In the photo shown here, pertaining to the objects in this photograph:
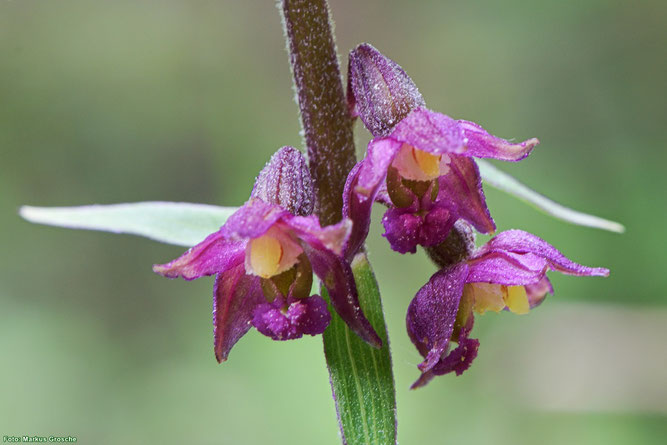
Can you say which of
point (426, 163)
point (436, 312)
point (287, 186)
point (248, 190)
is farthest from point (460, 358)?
point (248, 190)

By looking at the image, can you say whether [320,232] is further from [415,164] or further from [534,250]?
[534,250]

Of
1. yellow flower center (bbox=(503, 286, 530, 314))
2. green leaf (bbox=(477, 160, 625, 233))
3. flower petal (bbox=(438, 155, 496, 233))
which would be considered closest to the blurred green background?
green leaf (bbox=(477, 160, 625, 233))

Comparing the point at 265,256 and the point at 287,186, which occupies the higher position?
the point at 287,186

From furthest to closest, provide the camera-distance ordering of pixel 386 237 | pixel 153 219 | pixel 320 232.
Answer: pixel 153 219
pixel 386 237
pixel 320 232

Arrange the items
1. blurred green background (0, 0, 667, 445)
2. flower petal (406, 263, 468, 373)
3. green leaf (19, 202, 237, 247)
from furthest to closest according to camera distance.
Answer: blurred green background (0, 0, 667, 445) → green leaf (19, 202, 237, 247) → flower petal (406, 263, 468, 373)

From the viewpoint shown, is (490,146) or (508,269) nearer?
(490,146)

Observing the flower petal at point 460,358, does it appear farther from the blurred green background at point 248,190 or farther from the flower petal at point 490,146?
the blurred green background at point 248,190

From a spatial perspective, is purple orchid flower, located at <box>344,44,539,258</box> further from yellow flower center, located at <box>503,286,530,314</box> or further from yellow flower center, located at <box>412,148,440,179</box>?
yellow flower center, located at <box>503,286,530,314</box>
